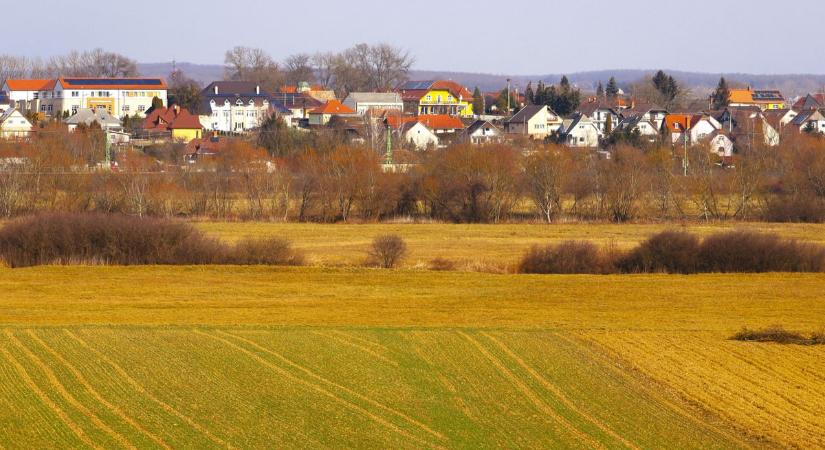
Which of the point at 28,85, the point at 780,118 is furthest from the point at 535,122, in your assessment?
the point at 28,85

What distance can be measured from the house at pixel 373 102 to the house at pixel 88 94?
18667mm

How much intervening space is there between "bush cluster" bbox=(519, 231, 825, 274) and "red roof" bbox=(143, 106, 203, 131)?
6264 centimetres

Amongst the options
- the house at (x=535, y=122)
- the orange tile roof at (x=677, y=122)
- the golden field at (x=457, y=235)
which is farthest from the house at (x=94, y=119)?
the orange tile roof at (x=677, y=122)

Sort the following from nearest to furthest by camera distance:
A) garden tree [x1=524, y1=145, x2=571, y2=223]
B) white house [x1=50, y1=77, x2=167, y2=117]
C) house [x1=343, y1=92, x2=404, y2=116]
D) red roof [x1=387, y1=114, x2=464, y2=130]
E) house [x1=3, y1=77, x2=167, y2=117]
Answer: garden tree [x1=524, y1=145, x2=571, y2=223] → red roof [x1=387, y1=114, x2=464, y2=130] → white house [x1=50, y1=77, x2=167, y2=117] → house [x1=3, y1=77, x2=167, y2=117] → house [x1=343, y1=92, x2=404, y2=116]

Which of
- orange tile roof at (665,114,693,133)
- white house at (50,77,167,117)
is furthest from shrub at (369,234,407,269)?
white house at (50,77,167,117)

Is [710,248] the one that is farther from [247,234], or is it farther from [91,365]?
[91,365]

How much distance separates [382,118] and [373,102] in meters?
16.5

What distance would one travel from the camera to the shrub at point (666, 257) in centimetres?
3759

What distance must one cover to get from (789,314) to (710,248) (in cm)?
866

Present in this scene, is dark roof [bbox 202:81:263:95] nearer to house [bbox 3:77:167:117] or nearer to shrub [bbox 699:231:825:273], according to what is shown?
house [bbox 3:77:167:117]

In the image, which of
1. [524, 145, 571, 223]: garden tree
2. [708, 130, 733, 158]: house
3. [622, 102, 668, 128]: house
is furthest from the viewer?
[622, 102, 668, 128]: house

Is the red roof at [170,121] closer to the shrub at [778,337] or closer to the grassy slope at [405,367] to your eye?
the grassy slope at [405,367]

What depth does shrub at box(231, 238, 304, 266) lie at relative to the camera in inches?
1535

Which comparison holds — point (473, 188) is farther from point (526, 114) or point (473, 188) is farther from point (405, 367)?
point (526, 114)
